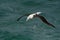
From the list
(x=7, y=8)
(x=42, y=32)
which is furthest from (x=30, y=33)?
(x=7, y=8)

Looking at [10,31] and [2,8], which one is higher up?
[2,8]

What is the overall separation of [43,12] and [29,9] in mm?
1515

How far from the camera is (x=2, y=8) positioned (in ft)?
78.9

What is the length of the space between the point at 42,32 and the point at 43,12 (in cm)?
265

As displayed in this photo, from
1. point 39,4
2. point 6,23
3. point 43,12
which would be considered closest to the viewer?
point 6,23

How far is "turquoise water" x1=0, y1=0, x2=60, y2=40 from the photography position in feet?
66.7

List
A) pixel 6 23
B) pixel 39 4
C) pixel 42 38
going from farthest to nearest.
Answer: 1. pixel 39 4
2. pixel 6 23
3. pixel 42 38

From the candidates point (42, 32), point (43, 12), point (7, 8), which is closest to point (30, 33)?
point (42, 32)

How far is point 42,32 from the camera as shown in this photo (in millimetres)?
20562

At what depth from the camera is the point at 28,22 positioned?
21.5 m

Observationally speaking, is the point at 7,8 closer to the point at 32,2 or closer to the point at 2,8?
→ the point at 2,8

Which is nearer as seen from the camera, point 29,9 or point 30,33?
A: point 30,33

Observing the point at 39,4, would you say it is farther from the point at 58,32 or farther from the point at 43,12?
the point at 58,32

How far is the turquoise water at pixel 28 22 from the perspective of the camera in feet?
66.7
